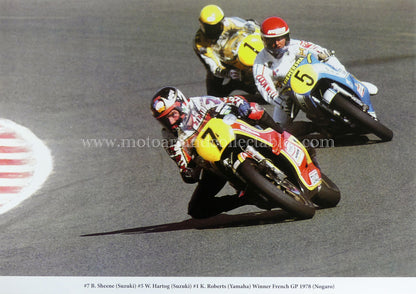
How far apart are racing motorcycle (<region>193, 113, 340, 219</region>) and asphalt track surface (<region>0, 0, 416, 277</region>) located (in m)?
0.35

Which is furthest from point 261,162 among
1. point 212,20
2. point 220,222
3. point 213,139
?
point 212,20

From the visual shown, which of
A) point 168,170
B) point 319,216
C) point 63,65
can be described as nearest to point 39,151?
point 168,170

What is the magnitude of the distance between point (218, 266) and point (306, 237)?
85 cm

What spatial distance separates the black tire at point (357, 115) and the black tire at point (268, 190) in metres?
2.06

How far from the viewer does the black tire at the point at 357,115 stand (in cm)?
902

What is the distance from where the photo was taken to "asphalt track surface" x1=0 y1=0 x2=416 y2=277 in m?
7.33

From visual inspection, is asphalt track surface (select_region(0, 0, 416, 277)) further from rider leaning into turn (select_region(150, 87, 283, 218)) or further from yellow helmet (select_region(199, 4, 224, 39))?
yellow helmet (select_region(199, 4, 224, 39))

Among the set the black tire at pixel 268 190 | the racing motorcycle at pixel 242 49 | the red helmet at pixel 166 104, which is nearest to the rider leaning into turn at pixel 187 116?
the red helmet at pixel 166 104

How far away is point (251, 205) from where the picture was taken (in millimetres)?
8453

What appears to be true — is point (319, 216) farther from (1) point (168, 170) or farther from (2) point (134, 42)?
(2) point (134, 42)

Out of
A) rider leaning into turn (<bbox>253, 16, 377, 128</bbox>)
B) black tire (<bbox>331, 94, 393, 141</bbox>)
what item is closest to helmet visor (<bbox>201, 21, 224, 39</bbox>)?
rider leaning into turn (<bbox>253, 16, 377, 128</bbox>)

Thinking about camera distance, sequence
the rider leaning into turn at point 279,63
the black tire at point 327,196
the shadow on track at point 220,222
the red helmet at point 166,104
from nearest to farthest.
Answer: the red helmet at point 166,104 → the black tire at point 327,196 → the shadow on track at point 220,222 → the rider leaning into turn at point 279,63

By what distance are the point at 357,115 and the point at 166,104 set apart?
8.54 ft

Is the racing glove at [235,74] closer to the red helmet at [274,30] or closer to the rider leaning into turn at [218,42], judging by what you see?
the rider leaning into turn at [218,42]
